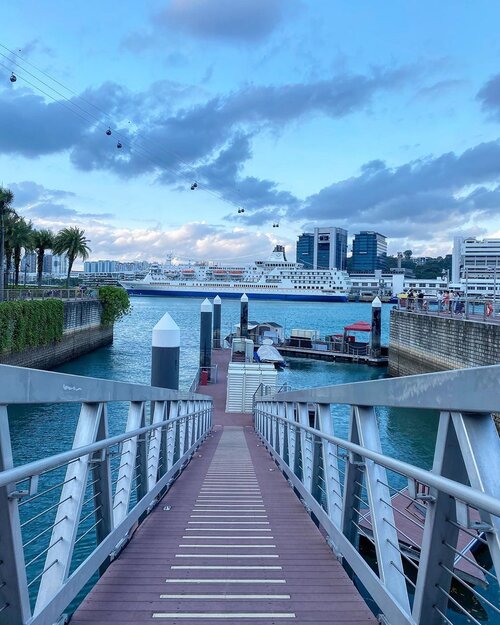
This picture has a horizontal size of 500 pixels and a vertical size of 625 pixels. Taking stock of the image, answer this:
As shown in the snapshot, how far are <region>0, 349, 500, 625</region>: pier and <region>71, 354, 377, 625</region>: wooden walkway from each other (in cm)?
1

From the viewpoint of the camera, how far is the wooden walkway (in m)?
2.68

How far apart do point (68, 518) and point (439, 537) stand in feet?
5.66

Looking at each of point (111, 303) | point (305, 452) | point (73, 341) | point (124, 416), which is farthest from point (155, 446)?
point (111, 303)

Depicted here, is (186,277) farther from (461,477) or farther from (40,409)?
(461,477)

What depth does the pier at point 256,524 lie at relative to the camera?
1881 millimetres

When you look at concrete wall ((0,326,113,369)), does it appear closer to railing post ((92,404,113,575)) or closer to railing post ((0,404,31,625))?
railing post ((92,404,113,575))

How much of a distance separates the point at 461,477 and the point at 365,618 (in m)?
1.18

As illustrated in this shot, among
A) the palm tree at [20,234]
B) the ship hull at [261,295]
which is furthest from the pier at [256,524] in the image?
the ship hull at [261,295]

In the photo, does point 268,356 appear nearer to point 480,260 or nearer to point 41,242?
point 41,242

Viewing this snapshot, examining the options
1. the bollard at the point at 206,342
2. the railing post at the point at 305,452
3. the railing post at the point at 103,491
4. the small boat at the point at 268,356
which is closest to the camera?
the railing post at the point at 103,491

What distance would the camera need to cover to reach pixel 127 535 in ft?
12.0

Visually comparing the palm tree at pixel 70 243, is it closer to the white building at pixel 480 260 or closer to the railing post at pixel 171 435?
the railing post at pixel 171 435

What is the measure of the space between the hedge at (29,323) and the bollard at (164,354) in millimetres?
14640

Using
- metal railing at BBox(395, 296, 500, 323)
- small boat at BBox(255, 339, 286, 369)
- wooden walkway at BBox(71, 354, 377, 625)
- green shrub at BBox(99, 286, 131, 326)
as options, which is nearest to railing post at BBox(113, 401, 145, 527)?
wooden walkway at BBox(71, 354, 377, 625)
